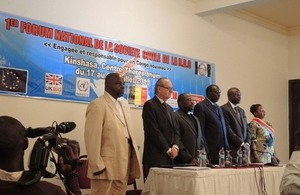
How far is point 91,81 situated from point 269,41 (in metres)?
4.13

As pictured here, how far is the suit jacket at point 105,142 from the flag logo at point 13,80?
0.81 metres

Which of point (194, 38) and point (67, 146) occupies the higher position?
point (194, 38)

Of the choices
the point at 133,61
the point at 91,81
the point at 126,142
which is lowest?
the point at 126,142

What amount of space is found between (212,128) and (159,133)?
0.99m

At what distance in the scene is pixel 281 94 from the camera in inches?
301

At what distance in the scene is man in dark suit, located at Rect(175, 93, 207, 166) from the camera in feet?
13.6

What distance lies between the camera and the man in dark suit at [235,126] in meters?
4.77

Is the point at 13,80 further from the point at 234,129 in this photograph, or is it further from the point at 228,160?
the point at 234,129

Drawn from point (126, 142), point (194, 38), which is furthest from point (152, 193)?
point (194, 38)

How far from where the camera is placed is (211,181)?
3.46m

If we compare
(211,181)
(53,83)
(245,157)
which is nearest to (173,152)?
(211,181)

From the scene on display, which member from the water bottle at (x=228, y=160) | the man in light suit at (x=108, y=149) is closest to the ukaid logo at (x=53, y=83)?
the man in light suit at (x=108, y=149)

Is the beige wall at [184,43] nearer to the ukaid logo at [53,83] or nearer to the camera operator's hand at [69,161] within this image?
the ukaid logo at [53,83]

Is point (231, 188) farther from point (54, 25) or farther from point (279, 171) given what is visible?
point (54, 25)
